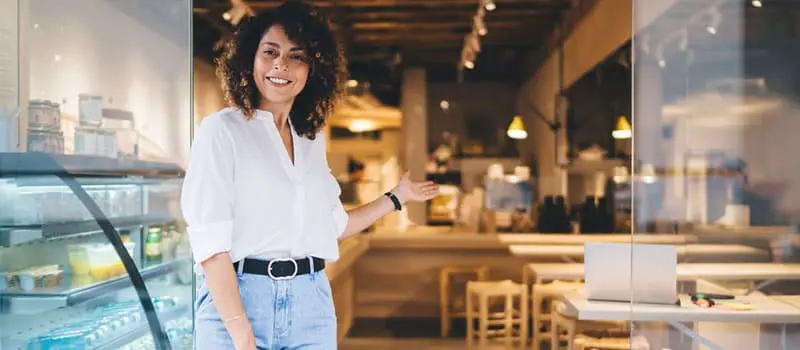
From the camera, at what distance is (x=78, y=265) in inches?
89.4

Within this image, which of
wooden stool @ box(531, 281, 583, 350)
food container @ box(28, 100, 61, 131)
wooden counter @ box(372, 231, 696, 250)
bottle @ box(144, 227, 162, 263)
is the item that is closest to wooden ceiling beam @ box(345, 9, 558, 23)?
wooden counter @ box(372, 231, 696, 250)

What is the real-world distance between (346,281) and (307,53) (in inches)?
189

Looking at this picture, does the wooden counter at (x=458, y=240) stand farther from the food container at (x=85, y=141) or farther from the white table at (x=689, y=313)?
the food container at (x=85, y=141)

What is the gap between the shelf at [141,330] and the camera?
2.36 m

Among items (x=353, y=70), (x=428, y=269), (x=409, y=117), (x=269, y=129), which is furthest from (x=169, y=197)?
(x=409, y=117)

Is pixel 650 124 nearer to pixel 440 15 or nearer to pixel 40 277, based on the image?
pixel 440 15

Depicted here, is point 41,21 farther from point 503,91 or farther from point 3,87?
point 503,91

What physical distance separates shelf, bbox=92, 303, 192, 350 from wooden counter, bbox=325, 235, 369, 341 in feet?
7.41

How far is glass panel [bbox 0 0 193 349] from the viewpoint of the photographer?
2.16m

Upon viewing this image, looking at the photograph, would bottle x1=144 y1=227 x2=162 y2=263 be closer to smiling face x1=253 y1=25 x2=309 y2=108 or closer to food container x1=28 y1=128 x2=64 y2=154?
food container x1=28 y1=128 x2=64 y2=154

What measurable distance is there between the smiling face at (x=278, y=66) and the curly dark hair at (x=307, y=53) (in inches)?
0.7

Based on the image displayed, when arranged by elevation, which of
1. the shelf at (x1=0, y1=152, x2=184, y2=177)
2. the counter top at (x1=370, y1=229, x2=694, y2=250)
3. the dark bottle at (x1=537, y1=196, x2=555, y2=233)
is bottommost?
the counter top at (x1=370, y1=229, x2=694, y2=250)

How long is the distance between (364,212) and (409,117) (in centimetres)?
782

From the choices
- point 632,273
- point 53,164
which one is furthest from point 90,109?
point 632,273
